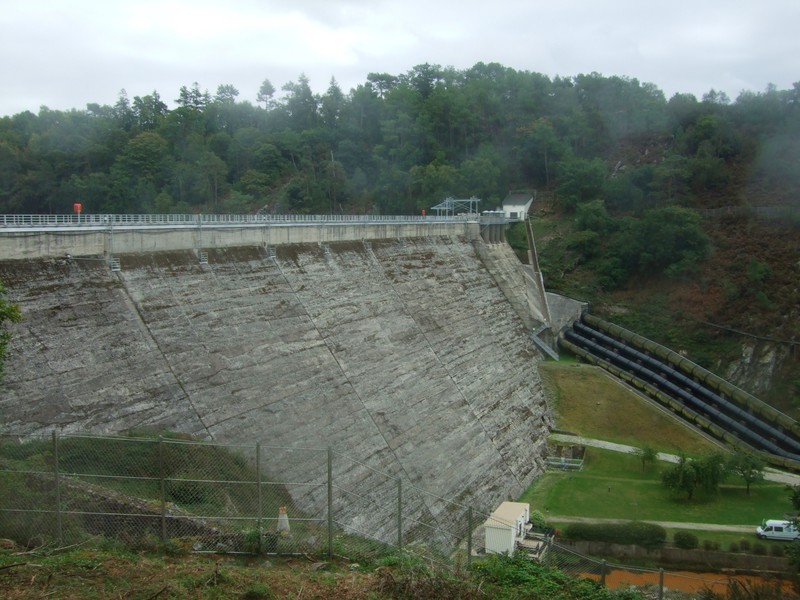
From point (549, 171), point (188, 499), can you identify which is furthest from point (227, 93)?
point (188, 499)

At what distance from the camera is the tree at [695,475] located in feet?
98.4

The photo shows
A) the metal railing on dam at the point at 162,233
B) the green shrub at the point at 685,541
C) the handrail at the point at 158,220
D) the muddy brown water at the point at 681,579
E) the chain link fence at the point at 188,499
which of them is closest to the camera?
the chain link fence at the point at 188,499

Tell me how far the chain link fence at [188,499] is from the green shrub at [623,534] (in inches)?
216

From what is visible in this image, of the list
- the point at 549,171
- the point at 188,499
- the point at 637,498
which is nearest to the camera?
the point at 188,499

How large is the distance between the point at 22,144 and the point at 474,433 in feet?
253

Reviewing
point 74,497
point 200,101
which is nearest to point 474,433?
point 74,497

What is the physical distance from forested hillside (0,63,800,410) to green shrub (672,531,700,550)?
1911 centimetres

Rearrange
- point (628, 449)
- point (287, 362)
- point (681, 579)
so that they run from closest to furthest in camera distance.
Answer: point (681, 579) < point (287, 362) < point (628, 449)

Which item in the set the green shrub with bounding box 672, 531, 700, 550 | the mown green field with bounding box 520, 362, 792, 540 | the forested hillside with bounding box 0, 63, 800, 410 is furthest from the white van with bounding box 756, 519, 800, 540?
the forested hillside with bounding box 0, 63, 800, 410

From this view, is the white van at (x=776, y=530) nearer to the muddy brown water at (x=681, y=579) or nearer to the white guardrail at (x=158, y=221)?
the muddy brown water at (x=681, y=579)

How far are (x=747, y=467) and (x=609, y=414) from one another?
31.7ft

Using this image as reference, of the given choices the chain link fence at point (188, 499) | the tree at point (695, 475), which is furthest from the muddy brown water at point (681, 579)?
the tree at point (695, 475)

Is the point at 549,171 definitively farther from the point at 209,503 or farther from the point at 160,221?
the point at 209,503

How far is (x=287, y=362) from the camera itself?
26.0 m
